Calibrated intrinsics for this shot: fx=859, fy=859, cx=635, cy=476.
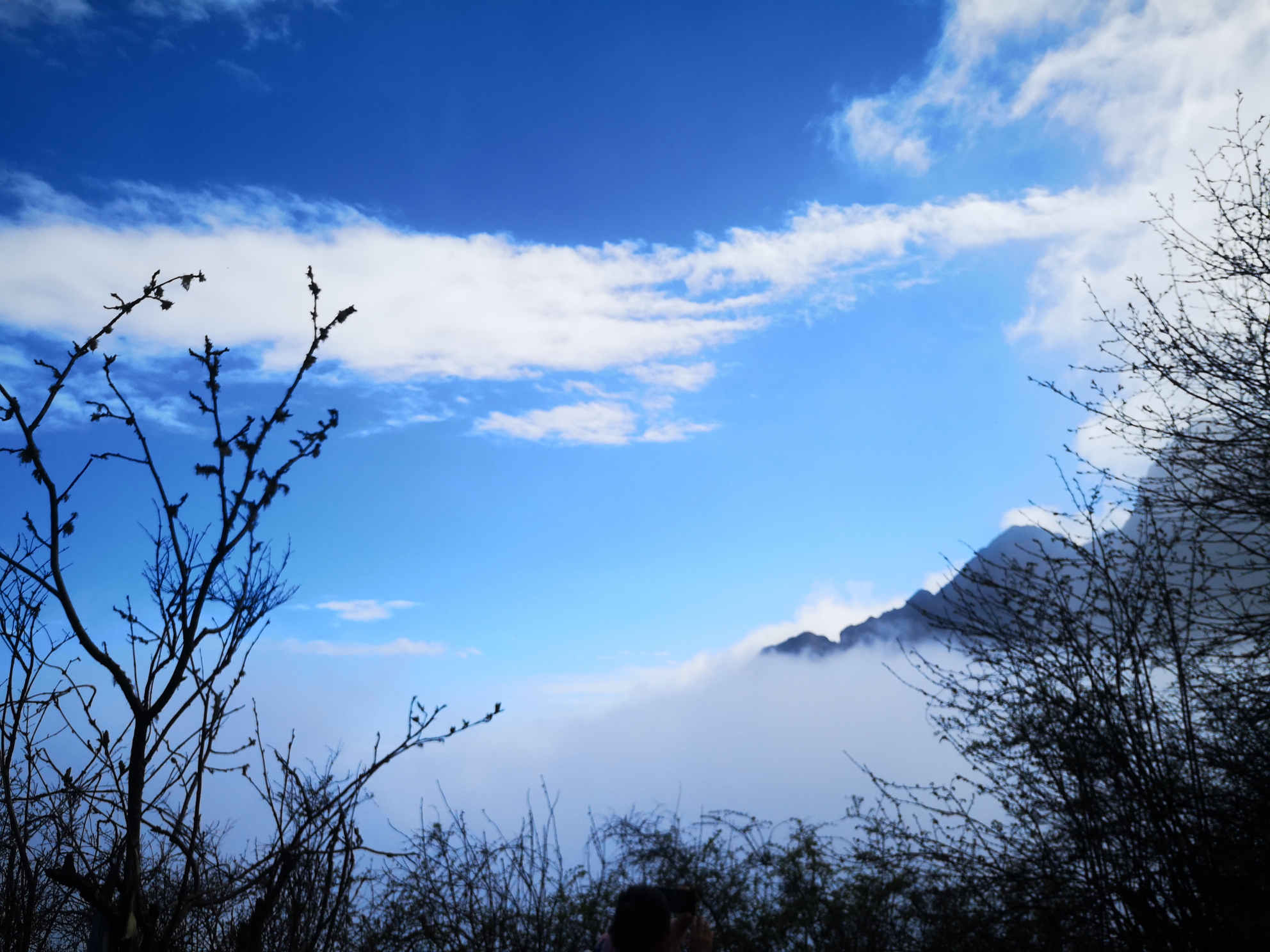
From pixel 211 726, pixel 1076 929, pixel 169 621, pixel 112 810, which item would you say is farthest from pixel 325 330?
pixel 1076 929

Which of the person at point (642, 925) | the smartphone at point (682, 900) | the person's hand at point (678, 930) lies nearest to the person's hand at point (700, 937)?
the smartphone at point (682, 900)

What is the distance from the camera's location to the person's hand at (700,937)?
3791 millimetres

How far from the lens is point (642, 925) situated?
338 cm

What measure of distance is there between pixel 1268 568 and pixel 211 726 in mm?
6807

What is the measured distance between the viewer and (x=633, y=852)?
883cm

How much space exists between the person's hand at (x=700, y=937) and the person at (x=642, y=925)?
34cm

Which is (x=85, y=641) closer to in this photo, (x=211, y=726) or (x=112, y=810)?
(x=211, y=726)

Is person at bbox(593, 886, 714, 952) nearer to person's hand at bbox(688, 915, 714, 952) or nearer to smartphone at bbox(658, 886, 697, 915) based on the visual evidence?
person's hand at bbox(688, 915, 714, 952)

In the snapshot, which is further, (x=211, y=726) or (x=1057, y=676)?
(x=1057, y=676)

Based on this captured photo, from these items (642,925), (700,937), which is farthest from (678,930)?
(700,937)

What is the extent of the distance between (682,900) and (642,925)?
650 millimetres

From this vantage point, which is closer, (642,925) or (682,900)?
(642,925)

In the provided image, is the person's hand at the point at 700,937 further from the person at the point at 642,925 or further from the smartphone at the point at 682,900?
the person at the point at 642,925

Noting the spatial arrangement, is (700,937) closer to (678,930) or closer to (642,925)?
(678,930)
